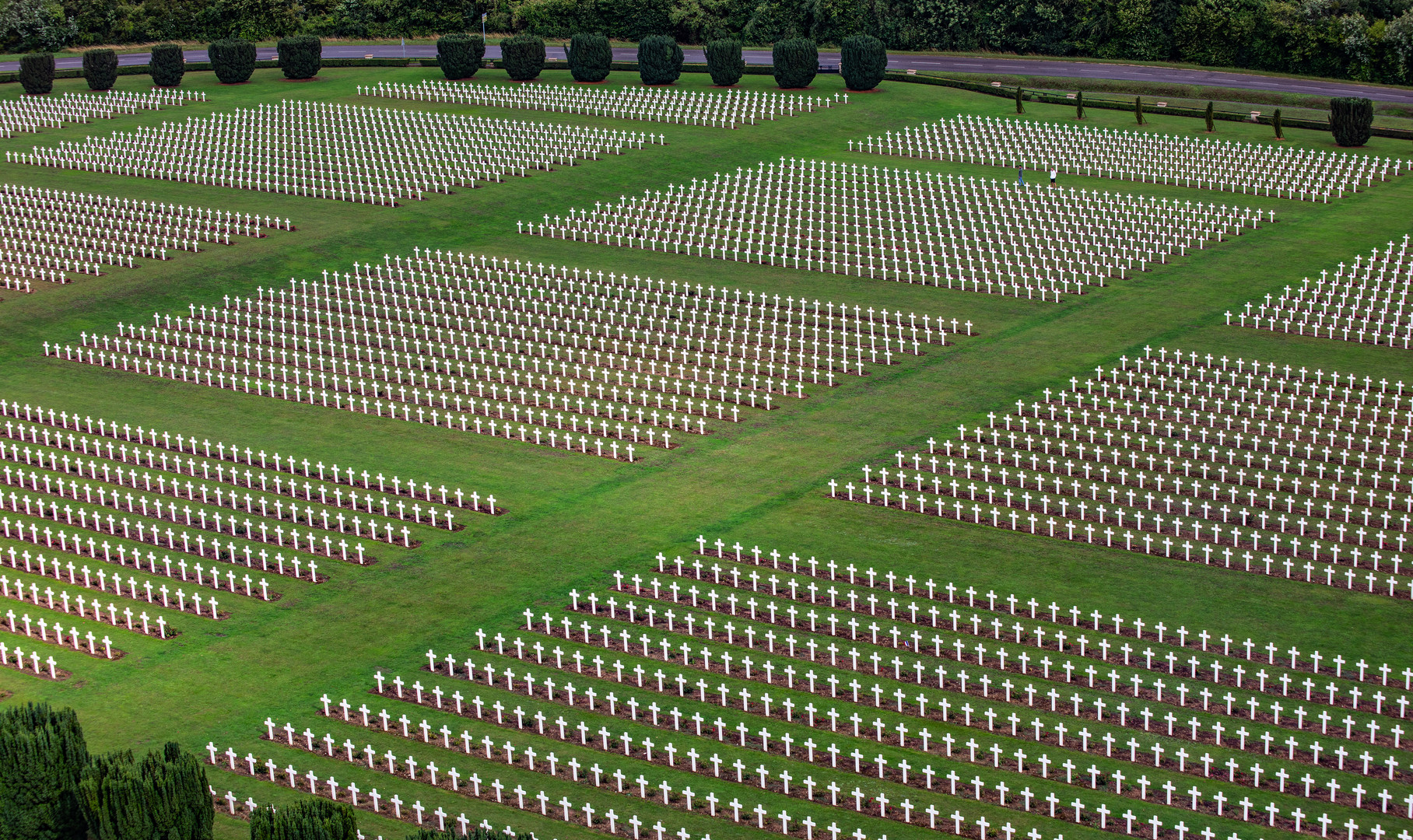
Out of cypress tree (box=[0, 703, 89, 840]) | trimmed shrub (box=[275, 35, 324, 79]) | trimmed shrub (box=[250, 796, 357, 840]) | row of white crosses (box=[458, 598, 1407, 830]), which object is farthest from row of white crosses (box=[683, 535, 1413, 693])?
trimmed shrub (box=[275, 35, 324, 79])

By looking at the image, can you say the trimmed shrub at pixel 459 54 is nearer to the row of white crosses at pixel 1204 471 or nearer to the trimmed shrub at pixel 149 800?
the row of white crosses at pixel 1204 471

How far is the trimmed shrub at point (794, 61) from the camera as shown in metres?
103

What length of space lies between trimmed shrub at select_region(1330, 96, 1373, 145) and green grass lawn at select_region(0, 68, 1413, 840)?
4.56 feet

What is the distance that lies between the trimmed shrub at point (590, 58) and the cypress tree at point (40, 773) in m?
79.8

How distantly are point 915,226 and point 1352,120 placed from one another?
2591 centimetres

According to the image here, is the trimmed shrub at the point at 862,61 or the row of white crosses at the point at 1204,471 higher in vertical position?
the trimmed shrub at the point at 862,61

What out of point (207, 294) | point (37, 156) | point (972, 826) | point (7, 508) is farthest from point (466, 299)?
point (972, 826)

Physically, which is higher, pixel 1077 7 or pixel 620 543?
pixel 1077 7

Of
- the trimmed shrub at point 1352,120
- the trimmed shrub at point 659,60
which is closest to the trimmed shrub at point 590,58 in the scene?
the trimmed shrub at point 659,60

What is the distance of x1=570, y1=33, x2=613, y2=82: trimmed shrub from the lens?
106 meters

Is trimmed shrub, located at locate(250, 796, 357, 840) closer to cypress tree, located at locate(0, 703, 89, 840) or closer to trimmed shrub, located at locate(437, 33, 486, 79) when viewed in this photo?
cypress tree, located at locate(0, 703, 89, 840)

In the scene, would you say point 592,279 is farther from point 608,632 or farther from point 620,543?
point 608,632

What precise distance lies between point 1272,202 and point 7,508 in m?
55.9

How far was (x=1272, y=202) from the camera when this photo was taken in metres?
79.2
